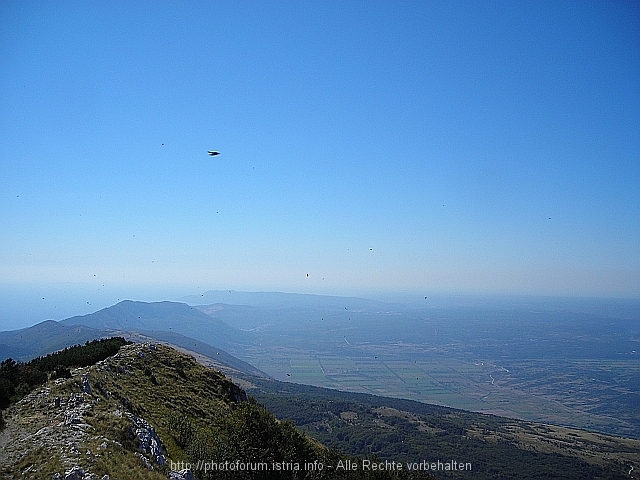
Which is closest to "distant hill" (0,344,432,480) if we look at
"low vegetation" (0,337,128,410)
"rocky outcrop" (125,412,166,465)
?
"rocky outcrop" (125,412,166,465)

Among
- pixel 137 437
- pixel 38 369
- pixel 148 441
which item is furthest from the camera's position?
pixel 38 369

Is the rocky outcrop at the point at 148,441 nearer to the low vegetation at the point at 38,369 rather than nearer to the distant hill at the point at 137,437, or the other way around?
the distant hill at the point at 137,437

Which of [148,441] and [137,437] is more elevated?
[137,437]

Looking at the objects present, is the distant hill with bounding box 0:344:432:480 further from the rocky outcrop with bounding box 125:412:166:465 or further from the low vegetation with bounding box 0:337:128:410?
the low vegetation with bounding box 0:337:128:410

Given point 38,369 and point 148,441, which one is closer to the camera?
point 148,441

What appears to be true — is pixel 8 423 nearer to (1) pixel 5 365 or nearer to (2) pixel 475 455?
(1) pixel 5 365

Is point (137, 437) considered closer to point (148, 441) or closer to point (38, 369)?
point (148, 441)

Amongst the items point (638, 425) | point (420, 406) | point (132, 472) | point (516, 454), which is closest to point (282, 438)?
point (132, 472)

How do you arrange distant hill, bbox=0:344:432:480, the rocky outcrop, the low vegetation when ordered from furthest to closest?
1. the low vegetation
2. the rocky outcrop
3. distant hill, bbox=0:344:432:480

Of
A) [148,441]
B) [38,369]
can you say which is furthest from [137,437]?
[38,369]

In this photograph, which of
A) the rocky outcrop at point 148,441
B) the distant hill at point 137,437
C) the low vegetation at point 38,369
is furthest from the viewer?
the low vegetation at point 38,369

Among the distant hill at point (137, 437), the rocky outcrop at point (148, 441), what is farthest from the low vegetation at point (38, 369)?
the rocky outcrop at point (148, 441)
